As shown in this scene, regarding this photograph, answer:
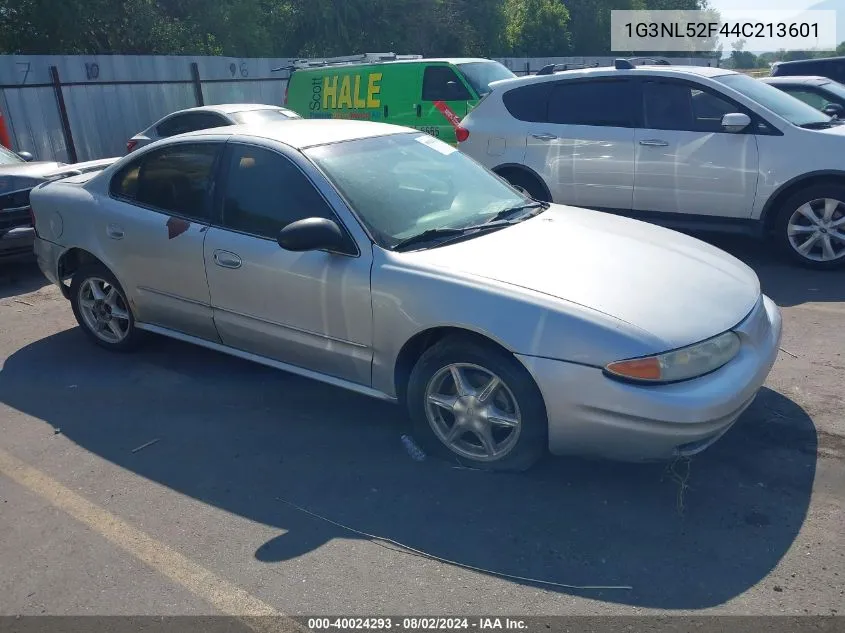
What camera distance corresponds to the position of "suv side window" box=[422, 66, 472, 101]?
11.5 meters

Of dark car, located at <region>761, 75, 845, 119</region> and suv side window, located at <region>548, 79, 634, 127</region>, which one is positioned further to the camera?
dark car, located at <region>761, 75, 845, 119</region>

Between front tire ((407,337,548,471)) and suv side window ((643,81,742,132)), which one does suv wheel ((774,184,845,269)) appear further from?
front tire ((407,337,548,471))

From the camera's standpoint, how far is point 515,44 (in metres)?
37.0

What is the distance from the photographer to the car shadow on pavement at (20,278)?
24.3ft

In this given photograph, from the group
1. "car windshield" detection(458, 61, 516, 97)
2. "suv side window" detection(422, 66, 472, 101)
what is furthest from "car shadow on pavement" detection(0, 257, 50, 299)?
"car windshield" detection(458, 61, 516, 97)

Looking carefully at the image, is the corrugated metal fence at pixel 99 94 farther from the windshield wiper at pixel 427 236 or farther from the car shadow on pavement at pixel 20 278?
the windshield wiper at pixel 427 236

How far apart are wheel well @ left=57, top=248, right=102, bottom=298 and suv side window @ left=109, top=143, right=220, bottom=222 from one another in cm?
53

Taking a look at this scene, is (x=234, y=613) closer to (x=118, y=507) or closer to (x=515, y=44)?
(x=118, y=507)

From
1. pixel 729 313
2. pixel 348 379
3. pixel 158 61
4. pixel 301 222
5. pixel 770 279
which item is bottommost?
pixel 770 279

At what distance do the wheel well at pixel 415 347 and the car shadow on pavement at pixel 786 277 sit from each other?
340 centimetres

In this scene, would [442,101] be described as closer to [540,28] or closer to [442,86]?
[442,86]

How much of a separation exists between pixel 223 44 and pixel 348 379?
21828mm

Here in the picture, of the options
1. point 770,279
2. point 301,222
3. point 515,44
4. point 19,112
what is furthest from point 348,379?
point 515,44

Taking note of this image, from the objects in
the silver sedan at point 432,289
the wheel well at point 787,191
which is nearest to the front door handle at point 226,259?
the silver sedan at point 432,289
